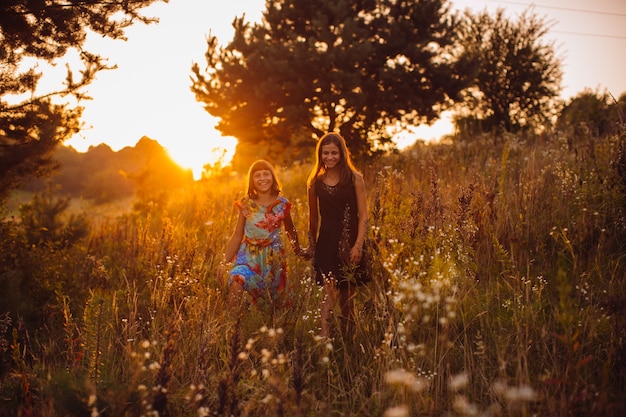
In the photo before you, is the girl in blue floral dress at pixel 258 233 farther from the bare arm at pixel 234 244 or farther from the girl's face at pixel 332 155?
the girl's face at pixel 332 155

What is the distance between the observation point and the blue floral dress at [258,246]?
399 cm

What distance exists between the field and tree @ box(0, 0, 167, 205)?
84cm

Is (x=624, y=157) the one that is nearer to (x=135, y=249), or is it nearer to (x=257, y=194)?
(x=257, y=194)

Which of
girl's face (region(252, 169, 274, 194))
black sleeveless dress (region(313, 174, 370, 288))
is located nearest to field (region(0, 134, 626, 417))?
black sleeveless dress (region(313, 174, 370, 288))

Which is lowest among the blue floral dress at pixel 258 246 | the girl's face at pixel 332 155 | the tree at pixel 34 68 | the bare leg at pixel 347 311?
the bare leg at pixel 347 311

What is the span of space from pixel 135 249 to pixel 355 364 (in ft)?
12.2

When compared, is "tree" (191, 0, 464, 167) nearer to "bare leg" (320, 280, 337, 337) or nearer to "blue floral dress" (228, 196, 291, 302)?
"blue floral dress" (228, 196, 291, 302)

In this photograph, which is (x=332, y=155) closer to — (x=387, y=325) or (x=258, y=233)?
(x=258, y=233)

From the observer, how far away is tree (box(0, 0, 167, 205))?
4.61 metres

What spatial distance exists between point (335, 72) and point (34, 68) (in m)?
7.27

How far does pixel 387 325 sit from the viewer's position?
3184 mm

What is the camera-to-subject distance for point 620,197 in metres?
4.50

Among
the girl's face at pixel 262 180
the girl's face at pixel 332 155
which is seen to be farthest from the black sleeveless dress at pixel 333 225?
the girl's face at pixel 262 180

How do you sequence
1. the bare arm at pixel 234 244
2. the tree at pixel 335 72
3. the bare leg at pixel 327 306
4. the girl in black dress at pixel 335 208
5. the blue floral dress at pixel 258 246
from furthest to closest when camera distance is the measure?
the tree at pixel 335 72 < the bare arm at pixel 234 244 < the blue floral dress at pixel 258 246 < the girl in black dress at pixel 335 208 < the bare leg at pixel 327 306
